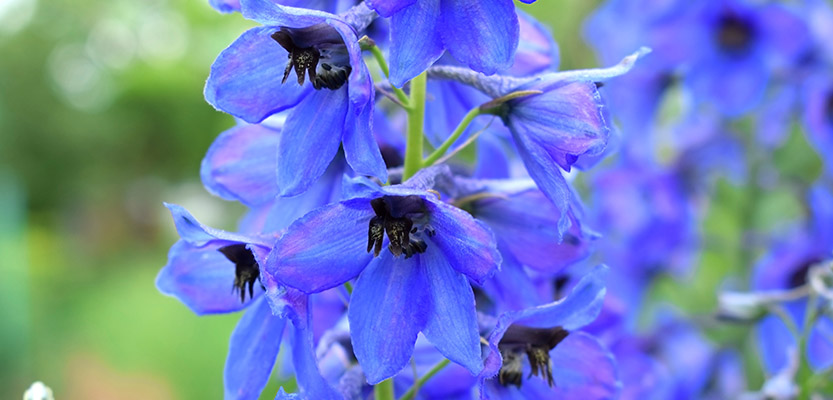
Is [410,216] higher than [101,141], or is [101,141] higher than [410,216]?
[410,216]

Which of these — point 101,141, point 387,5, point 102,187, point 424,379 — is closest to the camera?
point 387,5

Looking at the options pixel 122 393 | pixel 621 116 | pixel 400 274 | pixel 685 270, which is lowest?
pixel 122 393

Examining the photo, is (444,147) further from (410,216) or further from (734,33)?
(734,33)

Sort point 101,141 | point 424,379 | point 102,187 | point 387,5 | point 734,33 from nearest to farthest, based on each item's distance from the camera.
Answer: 1. point 387,5
2. point 424,379
3. point 734,33
4. point 101,141
5. point 102,187

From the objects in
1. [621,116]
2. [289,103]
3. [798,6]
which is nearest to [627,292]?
[621,116]

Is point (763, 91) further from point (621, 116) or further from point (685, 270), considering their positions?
point (685, 270)

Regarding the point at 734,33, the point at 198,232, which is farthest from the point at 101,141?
the point at 198,232
